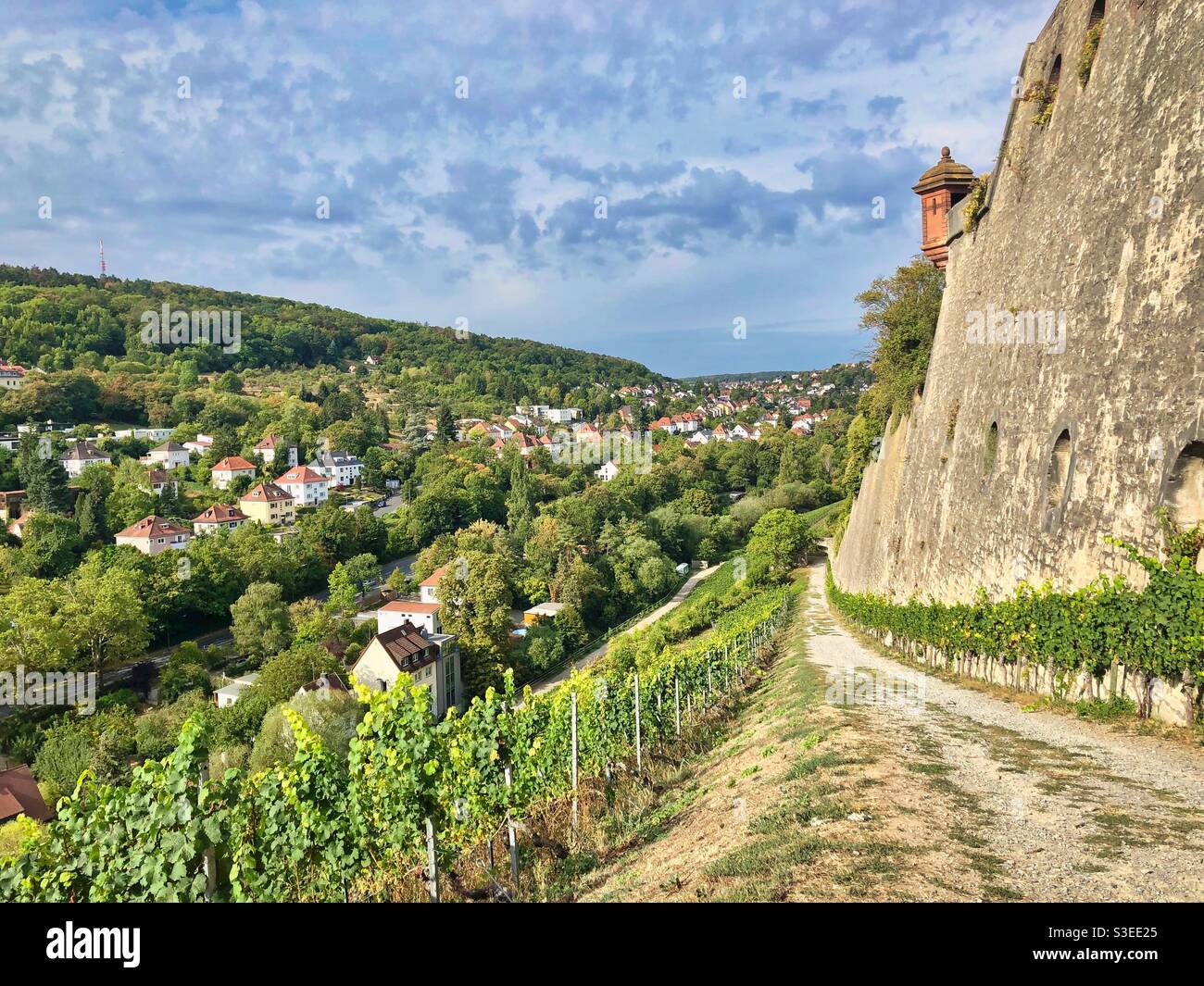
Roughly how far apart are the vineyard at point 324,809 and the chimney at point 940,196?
2066cm

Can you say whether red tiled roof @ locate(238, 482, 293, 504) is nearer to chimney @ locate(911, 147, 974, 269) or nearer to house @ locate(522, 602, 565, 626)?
house @ locate(522, 602, 565, 626)

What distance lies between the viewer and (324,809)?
26.4 feet

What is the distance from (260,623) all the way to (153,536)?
854 inches

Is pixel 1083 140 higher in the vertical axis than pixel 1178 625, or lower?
higher

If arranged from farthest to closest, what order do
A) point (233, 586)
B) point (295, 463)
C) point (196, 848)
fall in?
point (295, 463)
point (233, 586)
point (196, 848)

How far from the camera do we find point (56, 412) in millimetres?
103062

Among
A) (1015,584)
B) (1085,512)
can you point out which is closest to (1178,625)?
(1085,512)

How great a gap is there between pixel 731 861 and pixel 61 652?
4900 centimetres

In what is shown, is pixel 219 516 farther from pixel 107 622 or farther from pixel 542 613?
pixel 542 613

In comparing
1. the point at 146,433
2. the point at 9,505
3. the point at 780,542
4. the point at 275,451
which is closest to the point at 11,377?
the point at 146,433

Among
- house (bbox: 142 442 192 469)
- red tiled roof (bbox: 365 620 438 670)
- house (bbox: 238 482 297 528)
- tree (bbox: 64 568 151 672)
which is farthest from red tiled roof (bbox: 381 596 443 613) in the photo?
house (bbox: 142 442 192 469)

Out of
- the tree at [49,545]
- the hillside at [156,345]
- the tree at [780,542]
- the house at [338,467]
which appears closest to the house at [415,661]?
the tree at [780,542]

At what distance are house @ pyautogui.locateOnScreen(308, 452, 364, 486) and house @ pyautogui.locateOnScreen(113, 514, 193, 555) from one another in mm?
29252
